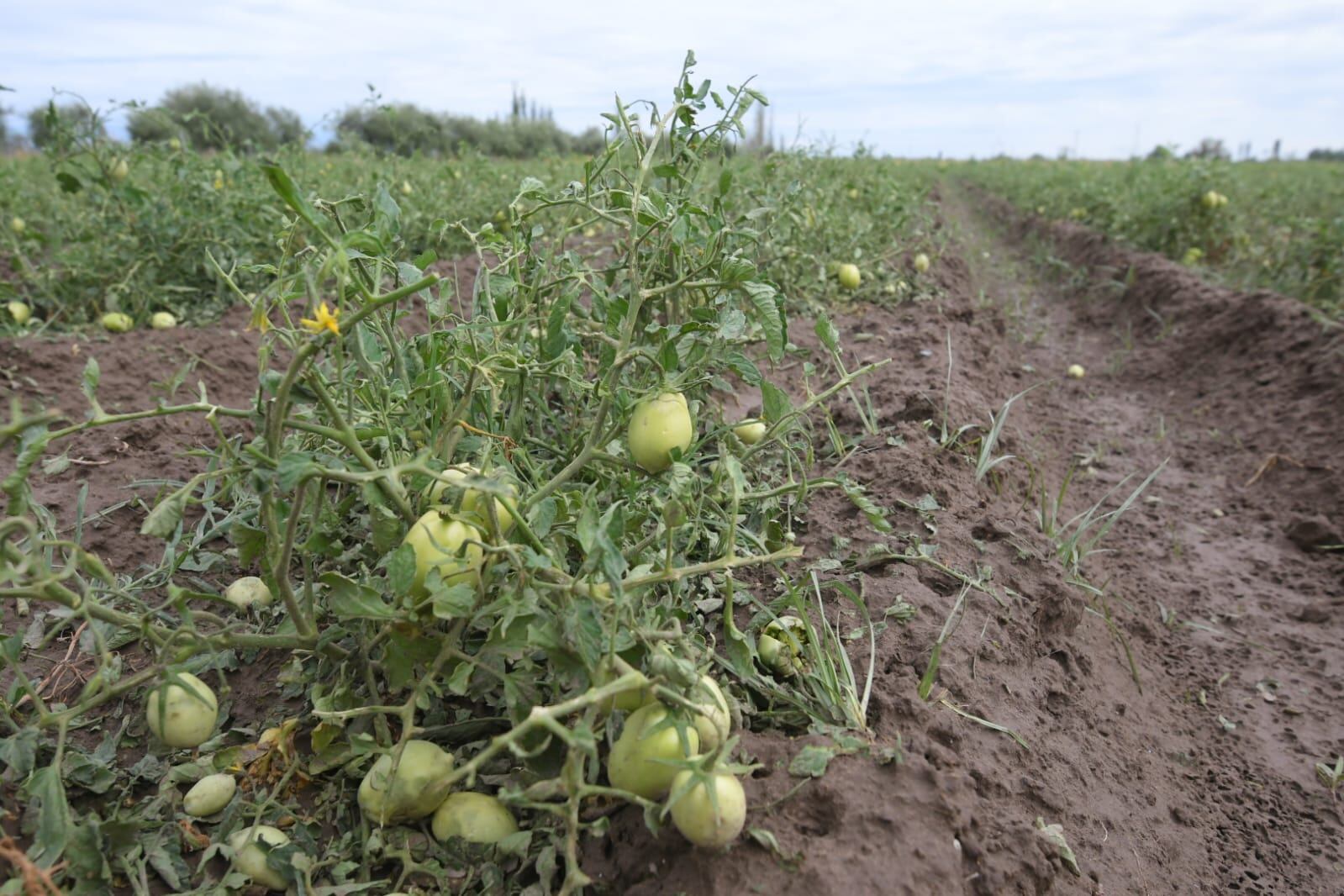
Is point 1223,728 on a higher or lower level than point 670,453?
lower

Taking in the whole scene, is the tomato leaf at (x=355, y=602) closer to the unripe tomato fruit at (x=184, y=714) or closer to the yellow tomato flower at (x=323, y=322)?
the unripe tomato fruit at (x=184, y=714)

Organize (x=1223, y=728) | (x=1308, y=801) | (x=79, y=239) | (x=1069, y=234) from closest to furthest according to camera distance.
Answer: (x=1308, y=801) → (x=1223, y=728) → (x=79, y=239) → (x=1069, y=234)

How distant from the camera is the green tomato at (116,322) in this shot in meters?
3.76

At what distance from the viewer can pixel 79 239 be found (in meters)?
4.13

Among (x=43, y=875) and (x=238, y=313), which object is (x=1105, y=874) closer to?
(x=43, y=875)

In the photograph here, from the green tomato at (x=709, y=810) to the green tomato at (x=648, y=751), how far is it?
2 cm

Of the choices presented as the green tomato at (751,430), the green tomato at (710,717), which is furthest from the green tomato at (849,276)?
the green tomato at (710,717)

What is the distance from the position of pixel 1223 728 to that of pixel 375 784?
85.2 inches

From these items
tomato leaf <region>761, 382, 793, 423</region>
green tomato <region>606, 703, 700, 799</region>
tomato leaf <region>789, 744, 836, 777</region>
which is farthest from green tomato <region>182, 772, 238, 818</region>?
tomato leaf <region>761, 382, 793, 423</region>

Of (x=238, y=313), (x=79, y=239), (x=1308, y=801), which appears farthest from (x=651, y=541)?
(x=79, y=239)

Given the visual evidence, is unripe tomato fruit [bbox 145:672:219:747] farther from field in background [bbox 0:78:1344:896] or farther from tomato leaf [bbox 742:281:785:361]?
tomato leaf [bbox 742:281:785:361]

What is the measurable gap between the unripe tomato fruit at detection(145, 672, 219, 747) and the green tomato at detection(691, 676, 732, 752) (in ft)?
2.53

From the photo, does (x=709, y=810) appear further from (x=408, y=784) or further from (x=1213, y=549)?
(x=1213, y=549)

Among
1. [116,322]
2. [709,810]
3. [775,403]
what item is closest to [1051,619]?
[775,403]
